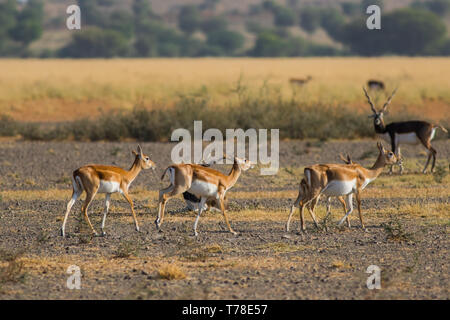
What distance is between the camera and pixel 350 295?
27.1 feet

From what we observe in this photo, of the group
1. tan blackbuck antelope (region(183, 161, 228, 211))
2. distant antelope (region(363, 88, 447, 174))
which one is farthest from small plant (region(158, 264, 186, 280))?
distant antelope (region(363, 88, 447, 174))

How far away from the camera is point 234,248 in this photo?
1051cm

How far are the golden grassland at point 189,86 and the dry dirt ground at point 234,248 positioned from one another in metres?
10.5

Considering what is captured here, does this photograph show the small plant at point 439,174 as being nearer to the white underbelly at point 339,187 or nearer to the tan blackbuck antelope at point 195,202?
the tan blackbuck antelope at point 195,202

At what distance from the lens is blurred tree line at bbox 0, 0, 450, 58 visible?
3123 inches

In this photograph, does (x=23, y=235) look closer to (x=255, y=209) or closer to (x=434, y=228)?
(x=255, y=209)

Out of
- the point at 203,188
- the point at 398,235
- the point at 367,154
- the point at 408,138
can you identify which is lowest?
the point at 398,235

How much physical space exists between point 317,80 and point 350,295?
109ft

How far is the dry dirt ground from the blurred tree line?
51.7 metres

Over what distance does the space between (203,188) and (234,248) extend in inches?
45.0

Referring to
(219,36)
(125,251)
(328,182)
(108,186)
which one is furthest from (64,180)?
(219,36)

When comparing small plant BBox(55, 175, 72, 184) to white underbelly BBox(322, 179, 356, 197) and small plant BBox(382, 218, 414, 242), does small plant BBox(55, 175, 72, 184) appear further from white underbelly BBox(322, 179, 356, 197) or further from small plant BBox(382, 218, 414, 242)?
small plant BBox(382, 218, 414, 242)

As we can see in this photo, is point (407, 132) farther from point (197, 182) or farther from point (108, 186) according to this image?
point (108, 186)
